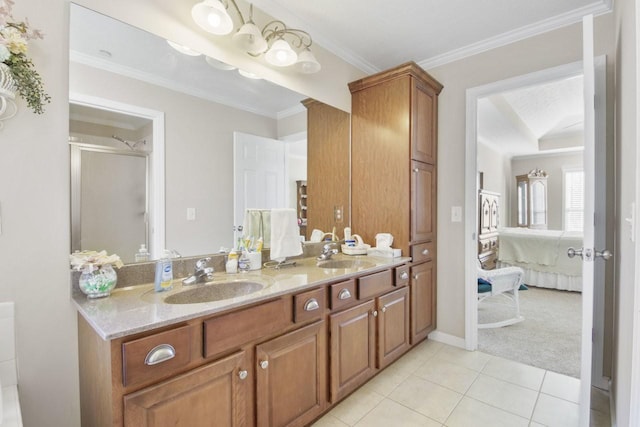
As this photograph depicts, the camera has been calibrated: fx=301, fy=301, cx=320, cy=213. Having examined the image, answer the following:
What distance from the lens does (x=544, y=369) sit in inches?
87.2

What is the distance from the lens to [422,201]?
252 centimetres

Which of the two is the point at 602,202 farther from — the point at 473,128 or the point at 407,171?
the point at 407,171

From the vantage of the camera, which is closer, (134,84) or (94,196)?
(94,196)

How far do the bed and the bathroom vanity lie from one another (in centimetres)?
376

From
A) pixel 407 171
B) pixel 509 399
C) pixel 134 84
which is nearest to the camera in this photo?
pixel 134 84

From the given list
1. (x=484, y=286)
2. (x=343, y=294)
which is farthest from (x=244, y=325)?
(x=484, y=286)

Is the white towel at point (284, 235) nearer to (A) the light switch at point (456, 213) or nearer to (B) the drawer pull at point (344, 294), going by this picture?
(B) the drawer pull at point (344, 294)

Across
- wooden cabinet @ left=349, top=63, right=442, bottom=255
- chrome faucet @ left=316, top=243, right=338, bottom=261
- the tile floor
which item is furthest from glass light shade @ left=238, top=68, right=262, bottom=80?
the tile floor

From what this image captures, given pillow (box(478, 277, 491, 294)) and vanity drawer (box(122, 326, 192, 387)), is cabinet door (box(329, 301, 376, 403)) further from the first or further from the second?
pillow (box(478, 277, 491, 294))

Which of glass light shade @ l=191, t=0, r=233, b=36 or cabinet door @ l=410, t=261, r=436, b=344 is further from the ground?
glass light shade @ l=191, t=0, r=233, b=36

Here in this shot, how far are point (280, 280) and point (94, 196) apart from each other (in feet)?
3.08

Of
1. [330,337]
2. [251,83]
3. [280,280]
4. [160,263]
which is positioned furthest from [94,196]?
[330,337]

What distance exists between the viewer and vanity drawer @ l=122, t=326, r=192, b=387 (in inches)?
36.7

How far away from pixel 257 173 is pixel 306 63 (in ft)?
2.68
